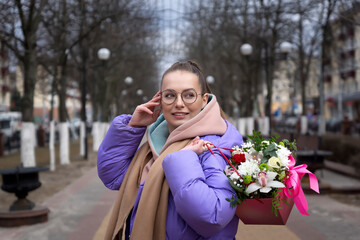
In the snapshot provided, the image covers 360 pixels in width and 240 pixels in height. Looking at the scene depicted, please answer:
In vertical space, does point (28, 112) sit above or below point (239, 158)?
above

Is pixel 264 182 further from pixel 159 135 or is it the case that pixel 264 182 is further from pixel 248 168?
pixel 159 135

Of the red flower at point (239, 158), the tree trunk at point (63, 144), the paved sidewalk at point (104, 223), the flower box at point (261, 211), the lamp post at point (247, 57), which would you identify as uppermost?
the lamp post at point (247, 57)

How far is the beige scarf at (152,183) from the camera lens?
7.07 feet

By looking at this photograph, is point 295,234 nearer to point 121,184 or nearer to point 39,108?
point 121,184

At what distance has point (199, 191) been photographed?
77.9 inches

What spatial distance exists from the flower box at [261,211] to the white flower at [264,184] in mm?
58

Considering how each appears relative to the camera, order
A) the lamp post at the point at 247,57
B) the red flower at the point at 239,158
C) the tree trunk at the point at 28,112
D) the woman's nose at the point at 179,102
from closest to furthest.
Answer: the red flower at the point at 239,158 < the woman's nose at the point at 179,102 < the tree trunk at the point at 28,112 < the lamp post at the point at 247,57

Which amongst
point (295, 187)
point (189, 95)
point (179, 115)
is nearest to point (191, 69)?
point (189, 95)

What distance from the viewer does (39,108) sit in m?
81.2

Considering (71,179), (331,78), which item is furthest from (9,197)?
(331,78)

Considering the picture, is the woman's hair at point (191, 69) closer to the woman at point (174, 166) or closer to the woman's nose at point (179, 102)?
the woman at point (174, 166)

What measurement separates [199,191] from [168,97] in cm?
58

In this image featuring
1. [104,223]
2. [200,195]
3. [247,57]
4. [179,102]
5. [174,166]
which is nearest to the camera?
[200,195]

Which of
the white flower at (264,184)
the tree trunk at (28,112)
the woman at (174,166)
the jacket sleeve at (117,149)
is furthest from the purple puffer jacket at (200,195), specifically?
the tree trunk at (28,112)
